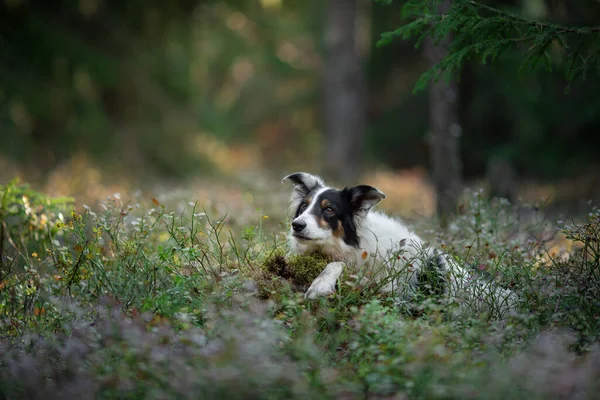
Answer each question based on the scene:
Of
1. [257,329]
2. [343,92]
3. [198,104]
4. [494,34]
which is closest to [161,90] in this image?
[198,104]

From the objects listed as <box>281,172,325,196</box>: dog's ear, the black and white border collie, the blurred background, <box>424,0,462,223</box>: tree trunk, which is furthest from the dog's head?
the blurred background

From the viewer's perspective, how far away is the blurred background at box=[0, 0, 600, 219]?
41.3 feet

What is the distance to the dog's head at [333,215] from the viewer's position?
5.29 meters

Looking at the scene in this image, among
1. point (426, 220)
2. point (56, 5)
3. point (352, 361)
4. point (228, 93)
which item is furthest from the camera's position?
point (228, 93)

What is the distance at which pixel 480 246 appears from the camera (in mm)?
6828

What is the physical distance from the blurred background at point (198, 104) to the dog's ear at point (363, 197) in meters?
5.84

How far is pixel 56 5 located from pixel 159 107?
3.28 m

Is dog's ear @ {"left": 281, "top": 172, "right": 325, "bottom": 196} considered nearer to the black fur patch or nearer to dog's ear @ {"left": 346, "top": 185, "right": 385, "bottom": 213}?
the black fur patch

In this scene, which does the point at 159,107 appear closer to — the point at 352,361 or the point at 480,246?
the point at 480,246

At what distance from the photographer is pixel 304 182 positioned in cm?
587

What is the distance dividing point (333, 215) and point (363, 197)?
1.09 feet

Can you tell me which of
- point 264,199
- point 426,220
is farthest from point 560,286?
point 264,199

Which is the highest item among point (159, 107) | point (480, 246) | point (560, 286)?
point (159, 107)

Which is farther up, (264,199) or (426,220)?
(264,199)
